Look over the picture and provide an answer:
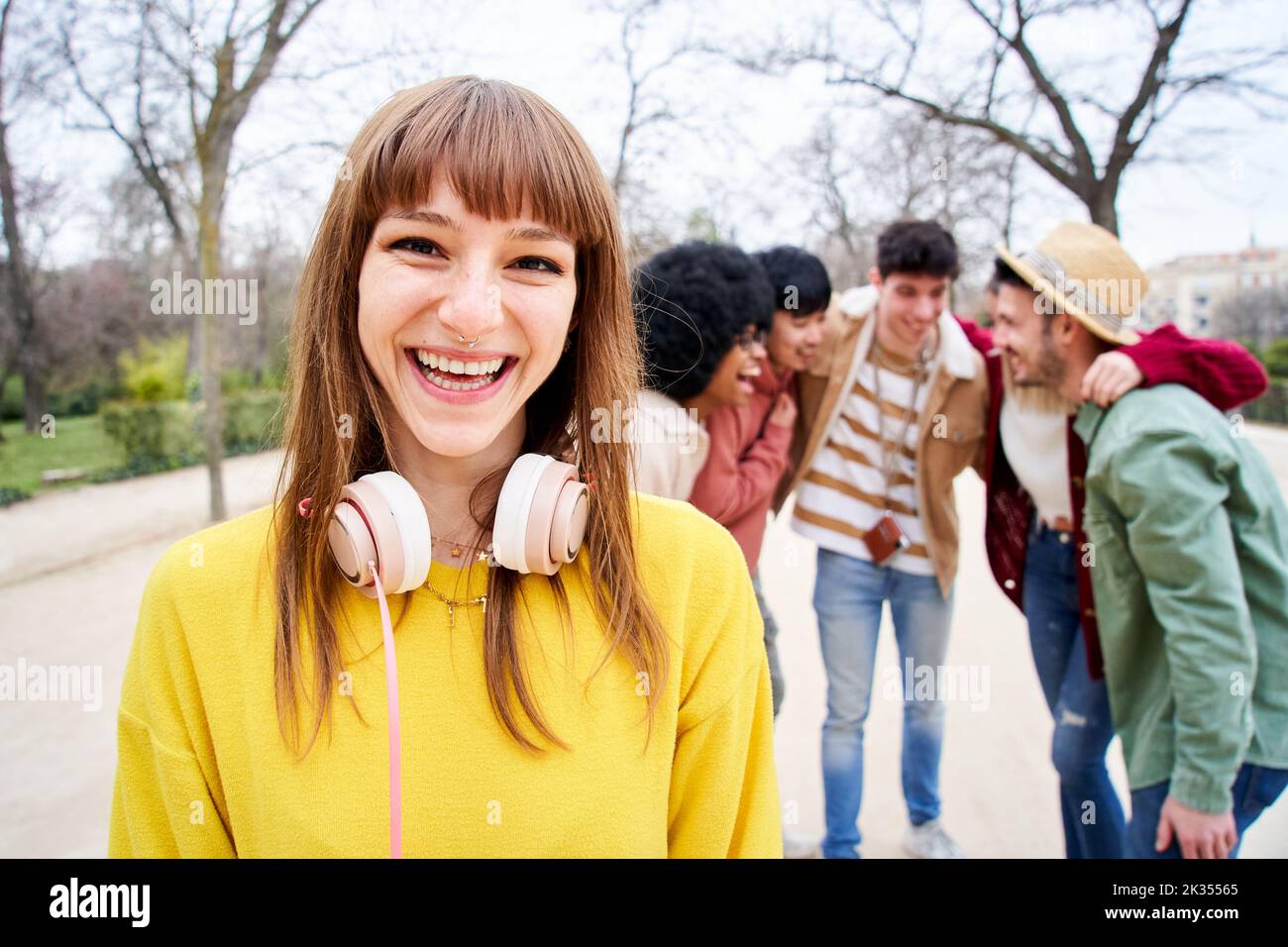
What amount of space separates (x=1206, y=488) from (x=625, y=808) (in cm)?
187

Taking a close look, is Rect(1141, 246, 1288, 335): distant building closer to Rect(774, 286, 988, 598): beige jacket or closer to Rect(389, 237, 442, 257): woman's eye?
Rect(774, 286, 988, 598): beige jacket

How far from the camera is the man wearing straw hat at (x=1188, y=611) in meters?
2.25

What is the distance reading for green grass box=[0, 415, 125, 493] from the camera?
11.3 meters

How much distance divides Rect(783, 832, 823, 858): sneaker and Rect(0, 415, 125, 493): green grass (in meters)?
10.5

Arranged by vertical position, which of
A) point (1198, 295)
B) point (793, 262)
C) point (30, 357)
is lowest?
point (793, 262)

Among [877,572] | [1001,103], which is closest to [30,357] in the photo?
[1001,103]

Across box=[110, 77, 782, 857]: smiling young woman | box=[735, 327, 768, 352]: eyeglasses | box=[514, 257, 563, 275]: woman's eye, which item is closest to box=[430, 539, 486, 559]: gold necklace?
box=[110, 77, 782, 857]: smiling young woman

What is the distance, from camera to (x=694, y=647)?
135 cm

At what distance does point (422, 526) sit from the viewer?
1206 mm

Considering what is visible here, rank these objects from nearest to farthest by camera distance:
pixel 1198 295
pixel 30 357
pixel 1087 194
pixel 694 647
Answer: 1. pixel 694 647
2. pixel 1087 194
3. pixel 30 357
4. pixel 1198 295

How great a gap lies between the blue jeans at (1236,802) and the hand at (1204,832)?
85 millimetres

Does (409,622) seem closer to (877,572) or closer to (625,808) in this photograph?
(625,808)

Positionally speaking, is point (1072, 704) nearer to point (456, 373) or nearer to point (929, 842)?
point (929, 842)

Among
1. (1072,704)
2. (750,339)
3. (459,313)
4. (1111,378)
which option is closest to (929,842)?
(1072,704)
